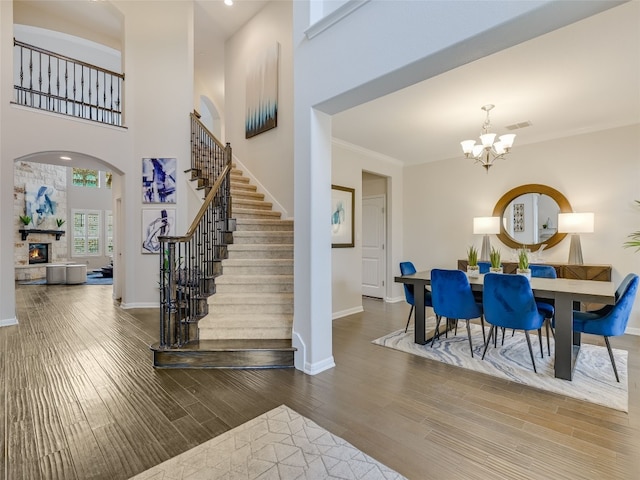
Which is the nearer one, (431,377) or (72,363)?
(431,377)

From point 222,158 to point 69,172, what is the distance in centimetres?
904

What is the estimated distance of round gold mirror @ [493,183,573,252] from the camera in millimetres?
4980

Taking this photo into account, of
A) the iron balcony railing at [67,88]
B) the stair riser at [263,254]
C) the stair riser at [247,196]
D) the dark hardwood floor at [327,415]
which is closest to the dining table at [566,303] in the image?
the dark hardwood floor at [327,415]

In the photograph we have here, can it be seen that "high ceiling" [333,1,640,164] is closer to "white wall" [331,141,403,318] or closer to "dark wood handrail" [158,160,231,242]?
"white wall" [331,141,403,318]

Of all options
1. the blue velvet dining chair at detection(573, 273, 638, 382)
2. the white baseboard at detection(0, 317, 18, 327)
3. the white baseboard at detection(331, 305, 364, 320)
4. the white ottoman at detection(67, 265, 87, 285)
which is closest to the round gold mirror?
the blue velvet dining chair at detection(573, 273, 638, 382)

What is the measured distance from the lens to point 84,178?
37.4 ft

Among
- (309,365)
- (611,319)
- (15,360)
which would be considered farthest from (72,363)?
(611,319)

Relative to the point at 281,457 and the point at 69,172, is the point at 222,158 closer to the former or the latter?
the point at 281,457

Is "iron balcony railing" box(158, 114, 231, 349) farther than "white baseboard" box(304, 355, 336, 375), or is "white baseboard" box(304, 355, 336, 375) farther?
"iron balcony railing" box(158, 114, 231, 349)

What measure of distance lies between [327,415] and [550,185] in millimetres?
5064

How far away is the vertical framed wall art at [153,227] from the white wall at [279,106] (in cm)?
181

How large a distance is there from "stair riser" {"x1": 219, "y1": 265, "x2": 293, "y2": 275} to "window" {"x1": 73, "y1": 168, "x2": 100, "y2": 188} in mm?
10839

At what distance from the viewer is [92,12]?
20.8 feet

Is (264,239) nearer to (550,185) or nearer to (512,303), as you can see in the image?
(512,303)
